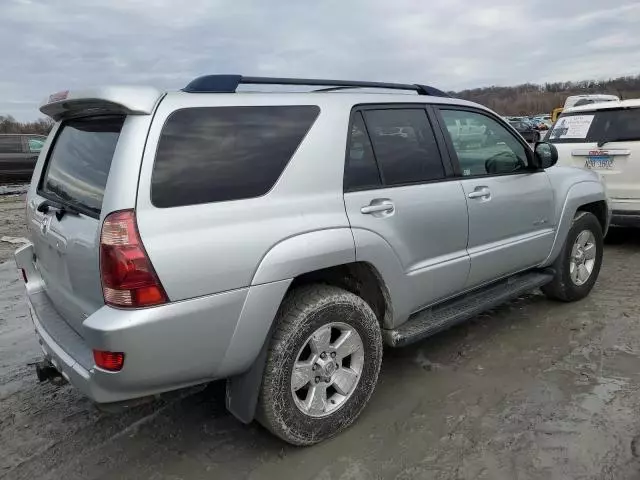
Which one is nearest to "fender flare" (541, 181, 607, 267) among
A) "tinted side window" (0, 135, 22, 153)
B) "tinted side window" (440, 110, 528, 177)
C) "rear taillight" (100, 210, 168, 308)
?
"tinted side window" (440, 110, 528, 177)

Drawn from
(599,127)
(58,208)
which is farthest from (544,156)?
(58,208)

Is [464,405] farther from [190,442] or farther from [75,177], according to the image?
[75,177]

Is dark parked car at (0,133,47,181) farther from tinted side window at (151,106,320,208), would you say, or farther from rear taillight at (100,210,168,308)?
rear taillight at (100,210,168,308)

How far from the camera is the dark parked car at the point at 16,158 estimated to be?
15406 millimetres

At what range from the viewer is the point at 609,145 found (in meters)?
6.40

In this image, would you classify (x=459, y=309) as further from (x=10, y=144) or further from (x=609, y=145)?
(x=10, y=144)

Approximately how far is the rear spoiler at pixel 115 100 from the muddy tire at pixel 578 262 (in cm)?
360

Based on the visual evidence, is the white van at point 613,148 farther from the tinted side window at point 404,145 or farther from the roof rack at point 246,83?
the roof rack at point 246,83

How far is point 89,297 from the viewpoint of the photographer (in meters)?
2.34

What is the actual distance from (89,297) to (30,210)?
1.10 m

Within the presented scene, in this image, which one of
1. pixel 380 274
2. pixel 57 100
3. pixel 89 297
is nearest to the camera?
pixel 89 297

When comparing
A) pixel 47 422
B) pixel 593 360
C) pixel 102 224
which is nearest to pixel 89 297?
pixel 102 224

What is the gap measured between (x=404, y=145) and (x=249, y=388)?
1.71m

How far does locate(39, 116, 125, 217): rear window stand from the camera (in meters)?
2.39
